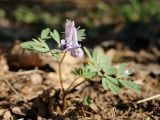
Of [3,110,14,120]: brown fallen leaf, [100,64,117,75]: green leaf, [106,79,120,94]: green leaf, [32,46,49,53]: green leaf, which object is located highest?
[32,46,49,53]: green leaf

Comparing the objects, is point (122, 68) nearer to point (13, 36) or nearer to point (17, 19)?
point (13, 36)

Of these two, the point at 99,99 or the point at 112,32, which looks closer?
the point at 99,99

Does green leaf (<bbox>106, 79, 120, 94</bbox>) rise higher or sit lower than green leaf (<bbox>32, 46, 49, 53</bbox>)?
lower

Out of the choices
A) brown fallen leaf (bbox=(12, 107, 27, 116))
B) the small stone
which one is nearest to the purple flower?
brown fallen leaf (bbox=(12, 107, 27, 116))

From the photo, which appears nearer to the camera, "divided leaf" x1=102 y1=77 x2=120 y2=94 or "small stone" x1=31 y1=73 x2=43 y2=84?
"divided leaf" x1=102 y1=77 x2=120 y2=94

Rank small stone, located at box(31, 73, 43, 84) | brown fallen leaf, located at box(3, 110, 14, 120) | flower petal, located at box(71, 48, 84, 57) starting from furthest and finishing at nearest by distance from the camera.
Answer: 1. small stone, located at box(31, 73, 43, 84)
2. brown fallen leaf, located at box(3, 110, 14, 120)
3. flower petal, located at box(71, 48, 84, 57)

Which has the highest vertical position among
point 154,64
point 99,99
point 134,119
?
point 154,64

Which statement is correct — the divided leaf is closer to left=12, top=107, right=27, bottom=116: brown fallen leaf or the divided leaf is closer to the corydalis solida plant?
the corydalis solida plant

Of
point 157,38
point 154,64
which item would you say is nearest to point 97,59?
point 154,64
